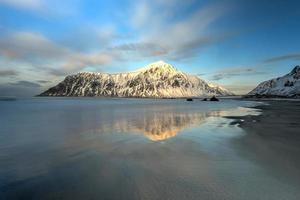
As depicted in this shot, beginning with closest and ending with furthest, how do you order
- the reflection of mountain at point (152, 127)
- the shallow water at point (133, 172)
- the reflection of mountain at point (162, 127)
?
the shallow water at point (133, 172)
the reflection of mountain at point (162, 127)
the reflection of mountain at point (152, 127)

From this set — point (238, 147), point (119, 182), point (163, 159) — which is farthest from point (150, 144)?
point (119, 182)

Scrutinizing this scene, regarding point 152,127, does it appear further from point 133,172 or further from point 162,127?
point 133,172

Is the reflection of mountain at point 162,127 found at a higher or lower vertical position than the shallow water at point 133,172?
lower

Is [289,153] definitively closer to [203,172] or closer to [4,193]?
[203,172]

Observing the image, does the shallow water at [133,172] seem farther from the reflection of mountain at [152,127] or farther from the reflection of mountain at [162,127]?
the reflection of mountain at [152,127]

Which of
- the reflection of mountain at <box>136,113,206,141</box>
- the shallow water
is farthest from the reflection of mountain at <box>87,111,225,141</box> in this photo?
the shallow water

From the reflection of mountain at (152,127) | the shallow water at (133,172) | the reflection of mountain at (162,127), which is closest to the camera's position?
the shallow water at (133,172)

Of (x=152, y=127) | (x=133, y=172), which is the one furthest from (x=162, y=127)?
(x=133, y=172)

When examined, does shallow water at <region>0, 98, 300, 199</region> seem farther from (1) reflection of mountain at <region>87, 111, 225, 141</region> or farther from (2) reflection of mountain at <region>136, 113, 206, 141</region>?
(1) reflection of mountain at <region>87, 111, 225, 141</region>

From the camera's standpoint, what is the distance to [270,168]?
848 centimetres

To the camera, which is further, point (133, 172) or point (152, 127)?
point (152, 127)

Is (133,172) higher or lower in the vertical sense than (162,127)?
higher

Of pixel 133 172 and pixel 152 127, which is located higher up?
pixel 133 172

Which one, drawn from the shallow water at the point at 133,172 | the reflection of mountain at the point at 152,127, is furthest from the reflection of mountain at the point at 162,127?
the shallow water at the point at 133,172
